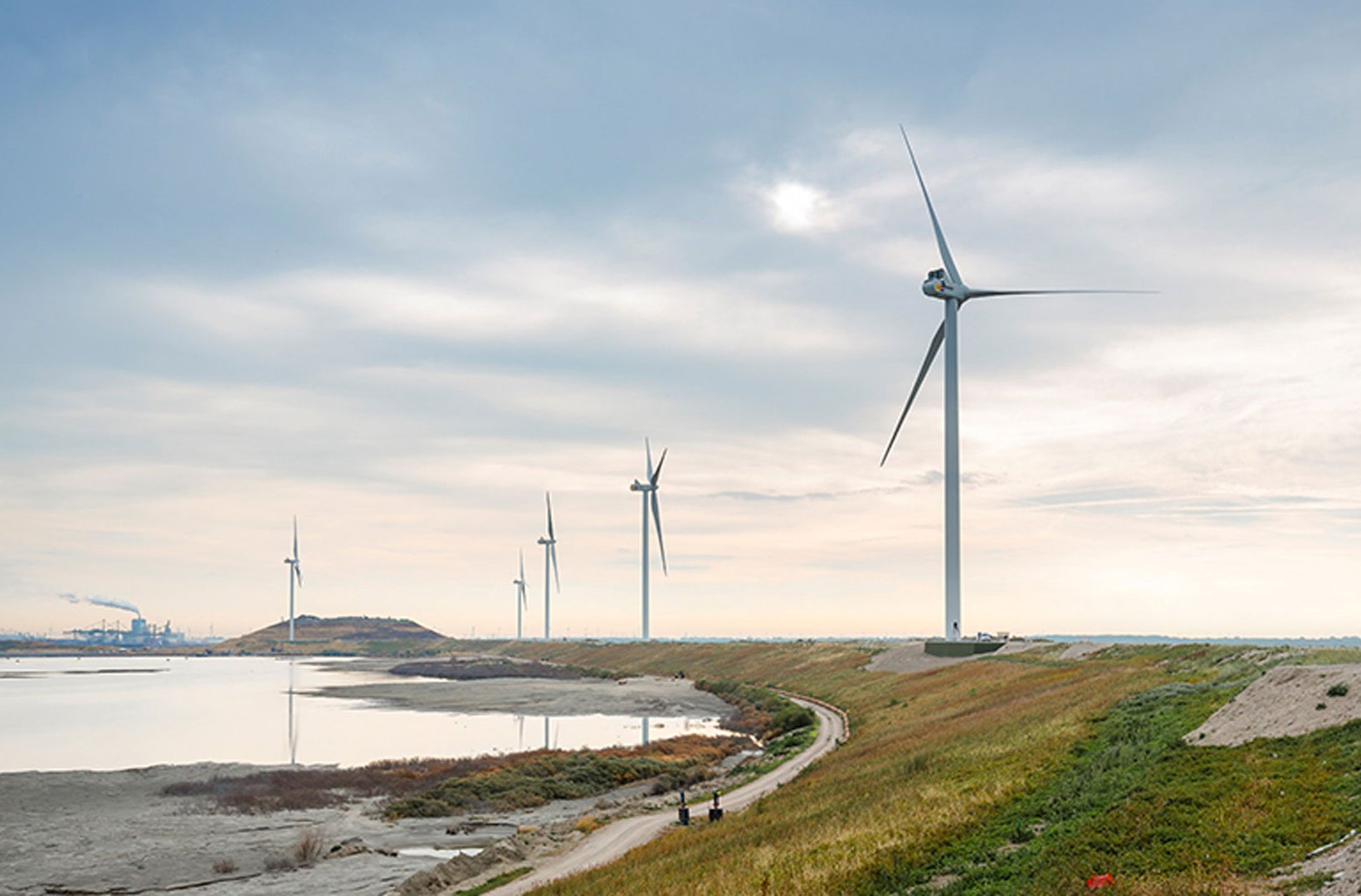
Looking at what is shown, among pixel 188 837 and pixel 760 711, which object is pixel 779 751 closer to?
pixel 760 711

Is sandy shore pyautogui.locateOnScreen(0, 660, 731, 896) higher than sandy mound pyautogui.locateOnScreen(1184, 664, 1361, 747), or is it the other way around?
sandy mound pyautogui.locateOnScreen(1184, 664, 1361, 747)

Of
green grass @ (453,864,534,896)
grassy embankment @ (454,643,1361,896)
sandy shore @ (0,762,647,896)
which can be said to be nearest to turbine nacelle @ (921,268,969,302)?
grassy embankment @ (454,643,1361,896)

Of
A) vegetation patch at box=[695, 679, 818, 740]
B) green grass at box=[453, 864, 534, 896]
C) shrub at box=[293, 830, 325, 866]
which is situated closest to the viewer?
green grass at box=[453, 864, 534, 896]

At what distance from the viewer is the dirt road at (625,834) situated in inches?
1532

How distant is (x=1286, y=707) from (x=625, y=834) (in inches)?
1114

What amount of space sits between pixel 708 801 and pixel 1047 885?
3260cm

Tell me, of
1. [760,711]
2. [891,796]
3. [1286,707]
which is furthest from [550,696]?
[1286,707]

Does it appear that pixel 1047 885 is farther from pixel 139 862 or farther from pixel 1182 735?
pixel 139 862

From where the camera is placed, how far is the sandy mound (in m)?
31.2

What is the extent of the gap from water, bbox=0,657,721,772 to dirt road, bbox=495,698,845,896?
29183 millimetres

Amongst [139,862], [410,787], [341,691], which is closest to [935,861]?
[139,862]

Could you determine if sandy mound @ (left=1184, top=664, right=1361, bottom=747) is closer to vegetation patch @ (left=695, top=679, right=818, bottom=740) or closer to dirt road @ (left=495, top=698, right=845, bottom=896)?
dirt road @ (left=495, top=698, right=845, bottom=896)

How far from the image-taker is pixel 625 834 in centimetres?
4638

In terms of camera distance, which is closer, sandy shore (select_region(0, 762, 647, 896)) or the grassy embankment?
the grassy embankment
